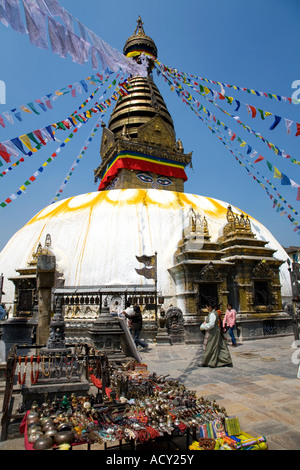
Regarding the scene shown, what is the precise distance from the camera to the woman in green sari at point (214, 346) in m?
6.92

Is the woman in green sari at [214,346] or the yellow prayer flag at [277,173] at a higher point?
the yellow prayer flag at [277,173]

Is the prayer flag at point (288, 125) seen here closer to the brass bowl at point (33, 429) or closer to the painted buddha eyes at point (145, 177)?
the brass bowl at point (33, 429)

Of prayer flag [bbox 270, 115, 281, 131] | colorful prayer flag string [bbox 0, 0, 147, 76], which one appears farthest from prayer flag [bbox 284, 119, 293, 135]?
colorful prayer flag string [bbox 0, 0, 147, 76]

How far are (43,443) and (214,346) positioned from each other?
16.5ft

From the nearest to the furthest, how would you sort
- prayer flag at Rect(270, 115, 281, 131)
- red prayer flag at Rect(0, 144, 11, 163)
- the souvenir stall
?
the souvenir stall → red prayer flag at Rect(0, 144, 11, 163) → prayer flag at Rect(270, 115, 281, 131)

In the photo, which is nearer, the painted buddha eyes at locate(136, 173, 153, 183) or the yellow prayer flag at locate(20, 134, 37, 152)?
the yellow prayer flag at locate(20, 134, 37, 152)

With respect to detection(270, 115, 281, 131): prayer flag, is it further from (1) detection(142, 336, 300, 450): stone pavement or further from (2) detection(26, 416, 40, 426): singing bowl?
(2) detection(26, 416, 40, 426): singing bowl

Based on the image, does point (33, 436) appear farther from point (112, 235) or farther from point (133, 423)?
point (112, 235)

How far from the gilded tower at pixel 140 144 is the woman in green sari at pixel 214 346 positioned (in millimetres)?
15522

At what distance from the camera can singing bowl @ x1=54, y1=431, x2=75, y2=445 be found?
114 inches

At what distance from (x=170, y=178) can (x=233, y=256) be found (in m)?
11.4

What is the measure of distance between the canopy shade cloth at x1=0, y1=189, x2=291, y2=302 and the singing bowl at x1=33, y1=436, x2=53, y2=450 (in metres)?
10.5

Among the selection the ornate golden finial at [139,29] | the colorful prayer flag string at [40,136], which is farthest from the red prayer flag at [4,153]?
the ornate golden finial at [139,29]
